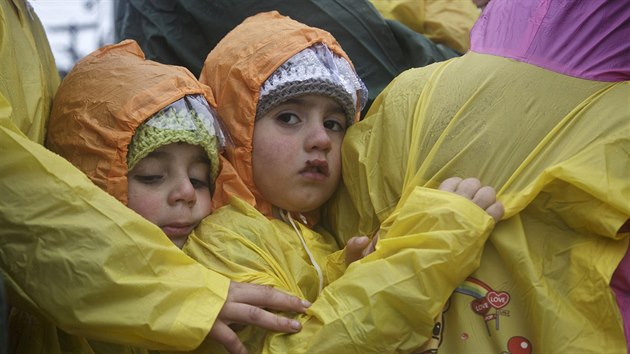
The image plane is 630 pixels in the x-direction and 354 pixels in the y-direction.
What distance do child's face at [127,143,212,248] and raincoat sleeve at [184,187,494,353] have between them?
17.6 inches

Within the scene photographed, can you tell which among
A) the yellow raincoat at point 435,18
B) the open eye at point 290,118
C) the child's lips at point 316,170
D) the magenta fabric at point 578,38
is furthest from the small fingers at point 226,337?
the yellow raincoat at point 435,18

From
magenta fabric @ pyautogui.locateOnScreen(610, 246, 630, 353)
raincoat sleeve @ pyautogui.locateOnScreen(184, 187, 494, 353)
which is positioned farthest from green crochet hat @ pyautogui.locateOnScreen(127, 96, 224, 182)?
magenta fabric @ pyautogui.locateOnScreen(610, 246, 630, 353)

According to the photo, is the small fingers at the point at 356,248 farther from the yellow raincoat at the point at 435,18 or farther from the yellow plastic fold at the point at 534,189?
the yellow raincoat at the point at 435,18

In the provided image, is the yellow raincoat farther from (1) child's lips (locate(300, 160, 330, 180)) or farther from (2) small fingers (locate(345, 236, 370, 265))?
(2) small fingers (locate(345, 236, 370, 265))

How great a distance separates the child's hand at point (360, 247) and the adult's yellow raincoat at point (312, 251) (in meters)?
0.10

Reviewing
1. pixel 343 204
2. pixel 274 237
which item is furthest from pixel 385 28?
pixel 274 237

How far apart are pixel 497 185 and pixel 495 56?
0.35 m

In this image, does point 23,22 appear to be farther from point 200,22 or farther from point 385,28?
point 385,28

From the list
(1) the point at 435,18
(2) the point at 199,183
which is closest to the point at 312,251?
(2) the point at 199,183

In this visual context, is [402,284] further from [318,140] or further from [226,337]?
[318,140]

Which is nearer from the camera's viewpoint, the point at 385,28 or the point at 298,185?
the point at 298,185

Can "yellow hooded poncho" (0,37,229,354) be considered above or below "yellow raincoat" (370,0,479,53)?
above

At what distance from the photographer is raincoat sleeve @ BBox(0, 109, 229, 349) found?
1.72 meters

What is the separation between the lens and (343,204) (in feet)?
7.91
